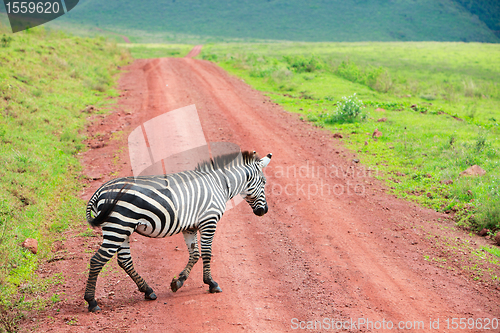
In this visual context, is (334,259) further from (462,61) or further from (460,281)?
(462,61)

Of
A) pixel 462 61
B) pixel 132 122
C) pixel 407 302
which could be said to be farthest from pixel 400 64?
pixel 407 302

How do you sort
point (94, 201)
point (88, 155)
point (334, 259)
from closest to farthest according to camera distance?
1. point (94, 201)
2. point (334, 259)
3. point (88, 155)

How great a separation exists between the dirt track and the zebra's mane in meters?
1.80

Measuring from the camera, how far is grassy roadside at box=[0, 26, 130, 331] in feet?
19.0

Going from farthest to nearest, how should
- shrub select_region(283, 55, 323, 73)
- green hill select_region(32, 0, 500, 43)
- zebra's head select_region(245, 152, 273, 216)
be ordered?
green hill select_region(32, 0, 500, 43), shrub select_region(283, 55, 323, 73), zebra's head select_region(245, 152, 273, 216)

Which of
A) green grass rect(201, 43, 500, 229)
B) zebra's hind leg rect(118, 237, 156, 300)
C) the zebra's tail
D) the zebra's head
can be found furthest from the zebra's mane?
green grass rect(201, 43, 500, 229)

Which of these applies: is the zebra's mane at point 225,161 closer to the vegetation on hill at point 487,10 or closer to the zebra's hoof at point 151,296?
the zebra's hoof at point 151,296

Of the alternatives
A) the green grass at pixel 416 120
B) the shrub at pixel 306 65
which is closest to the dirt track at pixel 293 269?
the green grass at pixel 416 120

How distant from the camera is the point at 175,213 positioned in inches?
202

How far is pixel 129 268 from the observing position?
205 inches

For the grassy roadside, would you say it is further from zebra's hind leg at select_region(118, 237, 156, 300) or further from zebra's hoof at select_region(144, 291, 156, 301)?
zebra's hoof at select_region(144, 291, 156, 301)

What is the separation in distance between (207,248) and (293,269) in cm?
178

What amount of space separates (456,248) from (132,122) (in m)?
11.7

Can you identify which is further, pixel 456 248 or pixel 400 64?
pixel 400 64
